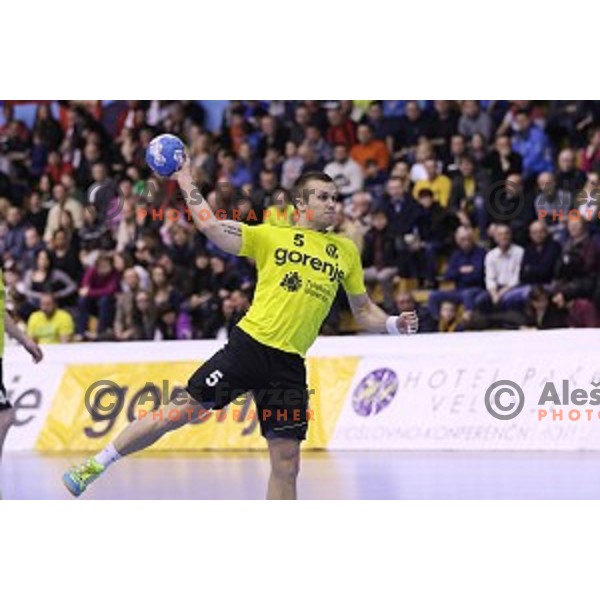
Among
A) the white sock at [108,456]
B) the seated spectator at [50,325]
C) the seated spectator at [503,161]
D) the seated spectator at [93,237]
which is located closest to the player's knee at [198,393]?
the white sock at [108,456]

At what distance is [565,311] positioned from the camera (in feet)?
65.6

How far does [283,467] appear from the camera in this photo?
34.7 feet

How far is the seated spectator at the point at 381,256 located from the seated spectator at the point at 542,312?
2192 mm

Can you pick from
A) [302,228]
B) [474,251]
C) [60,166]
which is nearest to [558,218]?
[474,251]

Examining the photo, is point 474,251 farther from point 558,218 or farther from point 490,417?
point 490,417

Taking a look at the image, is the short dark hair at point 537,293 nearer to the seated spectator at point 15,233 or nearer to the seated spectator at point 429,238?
the seated spectator at point 429,238

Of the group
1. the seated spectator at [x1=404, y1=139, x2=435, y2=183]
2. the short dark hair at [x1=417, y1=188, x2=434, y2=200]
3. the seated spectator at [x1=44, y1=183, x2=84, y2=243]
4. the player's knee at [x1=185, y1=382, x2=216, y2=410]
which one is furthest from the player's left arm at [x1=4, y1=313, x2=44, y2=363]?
the seated spectator at [x1=44, y1=183, x2=84, y2=243]

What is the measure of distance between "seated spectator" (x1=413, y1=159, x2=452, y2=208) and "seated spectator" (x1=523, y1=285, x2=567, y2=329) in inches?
94.8

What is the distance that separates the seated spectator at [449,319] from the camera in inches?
808

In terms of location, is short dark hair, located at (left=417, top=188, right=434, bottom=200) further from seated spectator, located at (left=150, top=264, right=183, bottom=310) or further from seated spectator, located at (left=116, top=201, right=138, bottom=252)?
seated spectator, located at (left=116, top=201, right=138, bottom=252)

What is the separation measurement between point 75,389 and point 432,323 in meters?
4.88

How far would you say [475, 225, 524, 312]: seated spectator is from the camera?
20.5 meters

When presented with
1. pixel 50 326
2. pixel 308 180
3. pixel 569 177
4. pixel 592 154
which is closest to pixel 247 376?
pixel 308 180

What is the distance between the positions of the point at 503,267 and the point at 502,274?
10 centimetres
